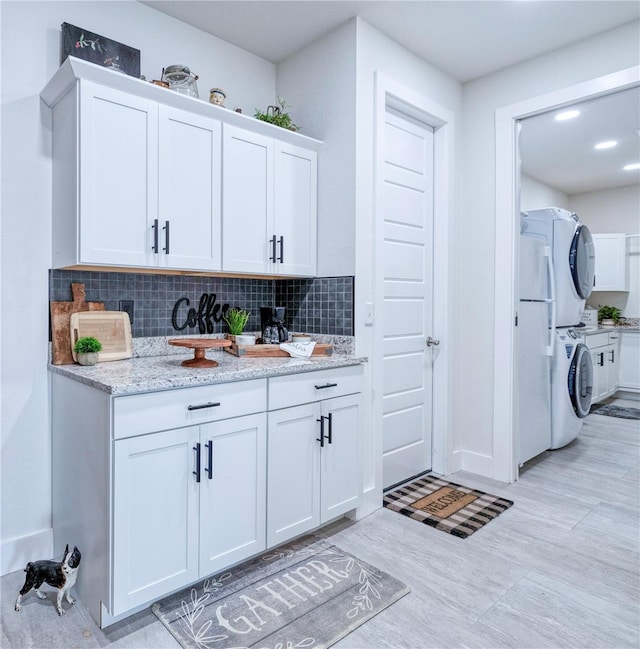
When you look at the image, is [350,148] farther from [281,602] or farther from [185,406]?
[281,602]

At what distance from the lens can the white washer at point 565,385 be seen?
361cm

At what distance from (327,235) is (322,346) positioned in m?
0.67

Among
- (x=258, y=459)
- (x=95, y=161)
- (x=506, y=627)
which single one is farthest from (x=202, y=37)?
(x=506, y=627)

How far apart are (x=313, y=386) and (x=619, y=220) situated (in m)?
5.78

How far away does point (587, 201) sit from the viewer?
6.34 metres

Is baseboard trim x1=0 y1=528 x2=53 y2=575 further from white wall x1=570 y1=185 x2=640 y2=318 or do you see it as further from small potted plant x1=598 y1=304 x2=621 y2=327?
white wall x1=570 y1=185 x2=640 y2=318

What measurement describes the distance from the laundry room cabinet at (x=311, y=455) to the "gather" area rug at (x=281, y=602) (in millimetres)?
156

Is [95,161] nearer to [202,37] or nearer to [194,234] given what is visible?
[194,234]

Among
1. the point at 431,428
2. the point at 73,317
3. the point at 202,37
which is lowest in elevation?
the point at 431,428

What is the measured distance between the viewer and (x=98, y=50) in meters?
2.12

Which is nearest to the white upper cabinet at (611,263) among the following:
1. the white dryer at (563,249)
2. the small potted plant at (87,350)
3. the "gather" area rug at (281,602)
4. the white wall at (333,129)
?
the white dryer at (563,249)

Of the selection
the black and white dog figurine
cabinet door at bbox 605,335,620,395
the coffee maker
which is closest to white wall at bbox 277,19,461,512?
the coffee maker

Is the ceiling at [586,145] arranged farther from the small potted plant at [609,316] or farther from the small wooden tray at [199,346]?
the small wooden tray at [199,346]

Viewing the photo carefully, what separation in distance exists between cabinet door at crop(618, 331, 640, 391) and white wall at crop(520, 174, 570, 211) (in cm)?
193
